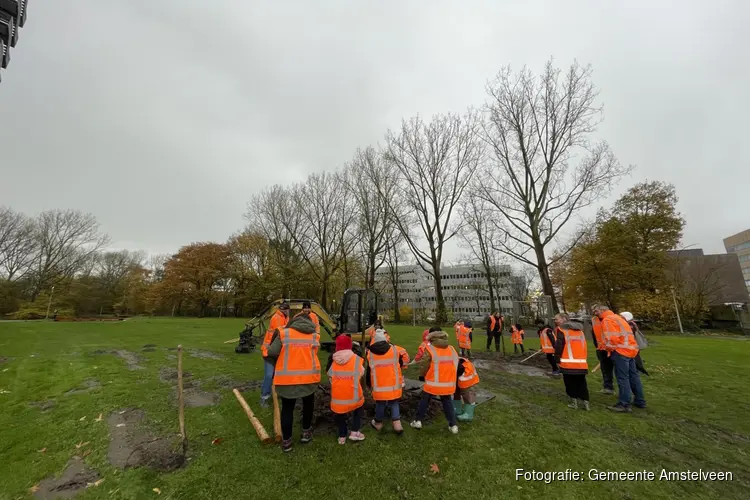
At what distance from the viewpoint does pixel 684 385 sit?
7.70 metres

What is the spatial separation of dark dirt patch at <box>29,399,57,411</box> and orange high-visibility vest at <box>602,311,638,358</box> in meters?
11.7

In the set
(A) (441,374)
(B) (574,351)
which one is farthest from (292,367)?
(B) (574,351)

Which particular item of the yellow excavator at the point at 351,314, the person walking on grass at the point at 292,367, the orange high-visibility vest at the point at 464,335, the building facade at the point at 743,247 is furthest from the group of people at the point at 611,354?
the building facade at the point at 743,247

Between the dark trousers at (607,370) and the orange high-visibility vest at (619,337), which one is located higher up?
the orange high-visibility vest at (619,337)

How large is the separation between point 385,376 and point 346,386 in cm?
68

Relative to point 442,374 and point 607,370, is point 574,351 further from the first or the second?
point 442,374

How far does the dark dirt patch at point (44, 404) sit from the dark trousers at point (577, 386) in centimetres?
1073

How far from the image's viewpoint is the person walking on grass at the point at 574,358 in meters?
5.71

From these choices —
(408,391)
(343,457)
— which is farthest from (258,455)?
(408,391)

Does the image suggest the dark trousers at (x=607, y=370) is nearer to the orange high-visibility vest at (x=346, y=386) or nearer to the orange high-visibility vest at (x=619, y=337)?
the orange high-visibility vest at (x=619, y=337)

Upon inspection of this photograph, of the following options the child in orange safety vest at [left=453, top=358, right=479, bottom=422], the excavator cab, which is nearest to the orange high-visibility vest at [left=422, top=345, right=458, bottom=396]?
the child in orange safety vest at [left=453, top=358, right=479, bottom=422]

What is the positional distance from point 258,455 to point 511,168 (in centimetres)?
2110

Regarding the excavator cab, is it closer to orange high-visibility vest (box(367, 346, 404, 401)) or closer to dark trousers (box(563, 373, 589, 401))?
orange high-visibility vest (box(367, 346, 404, 401))

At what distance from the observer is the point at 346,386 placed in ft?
14.1
